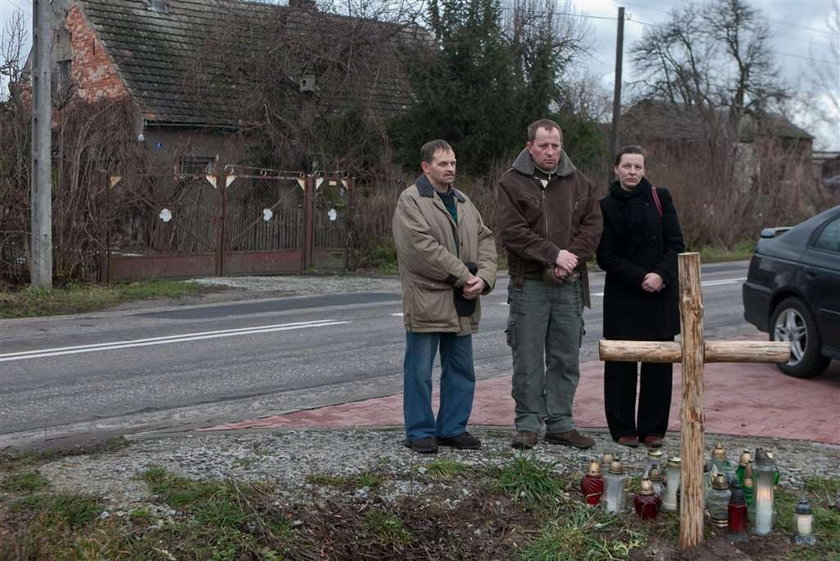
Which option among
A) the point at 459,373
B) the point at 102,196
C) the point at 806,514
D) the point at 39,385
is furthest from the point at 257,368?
the point at 102,196

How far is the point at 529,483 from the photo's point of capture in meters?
5.65

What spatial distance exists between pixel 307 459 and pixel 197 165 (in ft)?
52.7

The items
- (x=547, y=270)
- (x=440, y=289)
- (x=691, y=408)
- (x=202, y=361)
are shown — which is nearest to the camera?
(x=691, y=408)

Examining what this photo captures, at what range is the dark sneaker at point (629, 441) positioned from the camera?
Answer: 22.0 feet

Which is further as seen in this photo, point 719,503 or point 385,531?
point 719,503

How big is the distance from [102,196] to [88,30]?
1192cm

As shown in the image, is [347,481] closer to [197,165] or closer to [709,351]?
[709,351]

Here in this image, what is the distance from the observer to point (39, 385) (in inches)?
363

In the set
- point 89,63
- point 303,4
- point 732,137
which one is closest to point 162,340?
point 303,4

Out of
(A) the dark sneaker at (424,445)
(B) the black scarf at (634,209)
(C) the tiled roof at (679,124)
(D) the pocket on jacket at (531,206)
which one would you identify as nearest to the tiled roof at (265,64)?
(B) the black scarf at (634,209)

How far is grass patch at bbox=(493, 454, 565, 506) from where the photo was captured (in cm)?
556

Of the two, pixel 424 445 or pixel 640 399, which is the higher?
pixel 640 399

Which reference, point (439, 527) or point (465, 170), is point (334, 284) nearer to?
point (465, 170)

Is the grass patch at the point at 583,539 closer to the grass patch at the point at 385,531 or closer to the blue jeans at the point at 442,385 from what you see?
the grass patch at the point at 385,531
